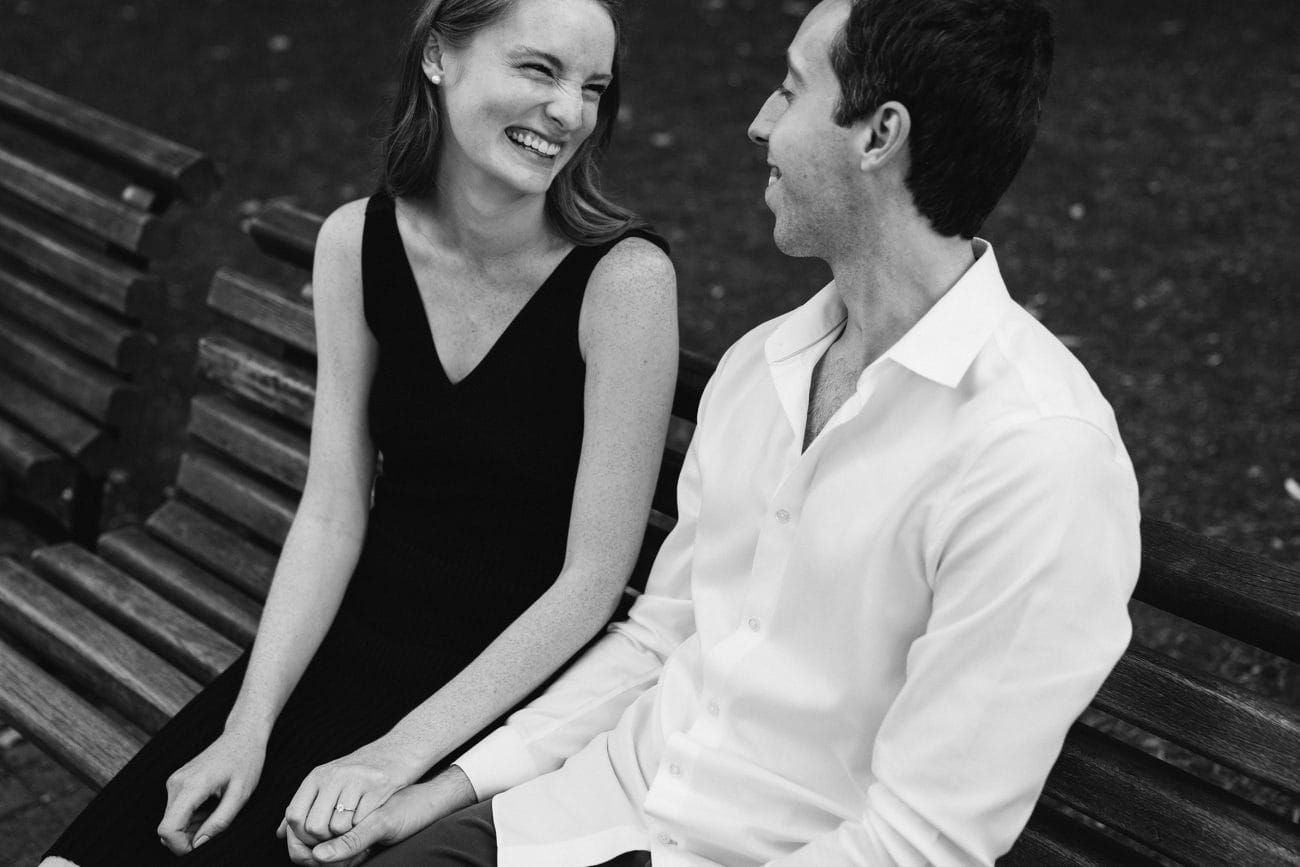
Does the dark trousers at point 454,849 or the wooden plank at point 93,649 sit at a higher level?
the dark trousers at point 454,849

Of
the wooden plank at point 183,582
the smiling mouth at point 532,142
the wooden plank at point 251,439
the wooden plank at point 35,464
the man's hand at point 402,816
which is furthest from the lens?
the wooden plank at point 35,464

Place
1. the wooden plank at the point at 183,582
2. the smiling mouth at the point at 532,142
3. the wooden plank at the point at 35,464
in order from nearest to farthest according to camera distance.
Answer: the smiling mouth at the point at 532,142 < the wooden plank at the point at 183,582 < the wooden plank at the point at 35,464

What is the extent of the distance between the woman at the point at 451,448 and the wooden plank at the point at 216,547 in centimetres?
67

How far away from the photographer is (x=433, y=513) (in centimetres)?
316

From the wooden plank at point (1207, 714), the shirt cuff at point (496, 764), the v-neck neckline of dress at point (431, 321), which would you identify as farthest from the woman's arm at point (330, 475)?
the wooden plank at point (1207, 714)

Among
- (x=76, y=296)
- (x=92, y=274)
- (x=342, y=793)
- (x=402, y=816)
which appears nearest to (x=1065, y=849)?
(x=402, y=816)

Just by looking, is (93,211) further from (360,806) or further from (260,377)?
(360,806)

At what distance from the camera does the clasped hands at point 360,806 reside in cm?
248

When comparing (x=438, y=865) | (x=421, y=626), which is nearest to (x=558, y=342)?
(x=421, y=626)

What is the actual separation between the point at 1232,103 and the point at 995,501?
730 centimetres

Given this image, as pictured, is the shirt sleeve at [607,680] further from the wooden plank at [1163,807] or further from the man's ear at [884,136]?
the wooden plank at [1163,807]

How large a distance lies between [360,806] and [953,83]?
1.50 m

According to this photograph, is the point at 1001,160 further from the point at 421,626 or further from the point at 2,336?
the point at 2,336

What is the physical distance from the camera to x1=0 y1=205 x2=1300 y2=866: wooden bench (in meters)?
2.31
